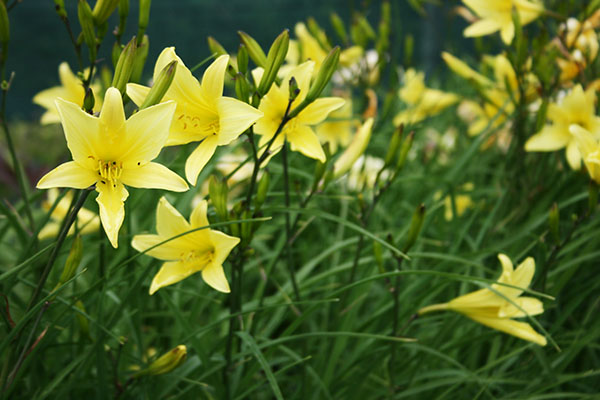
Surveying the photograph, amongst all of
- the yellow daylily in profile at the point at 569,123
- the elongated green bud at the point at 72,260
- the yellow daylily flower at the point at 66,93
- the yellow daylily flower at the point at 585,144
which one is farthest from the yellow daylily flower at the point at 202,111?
the yellow daylily in profile at the point at 569,123

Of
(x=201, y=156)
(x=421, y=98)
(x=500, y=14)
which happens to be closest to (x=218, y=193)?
(x=201, y=156)

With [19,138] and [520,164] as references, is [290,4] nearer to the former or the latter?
[19,138]

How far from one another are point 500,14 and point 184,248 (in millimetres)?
1303

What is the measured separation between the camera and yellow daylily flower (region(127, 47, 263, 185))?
85cm

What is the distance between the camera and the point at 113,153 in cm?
83

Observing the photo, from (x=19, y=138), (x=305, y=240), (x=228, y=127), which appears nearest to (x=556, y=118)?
(x=305, y=240)

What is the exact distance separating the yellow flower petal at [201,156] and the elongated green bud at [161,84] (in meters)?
0.13

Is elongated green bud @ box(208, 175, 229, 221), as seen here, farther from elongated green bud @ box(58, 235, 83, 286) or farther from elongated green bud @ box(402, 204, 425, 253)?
elongated green bud @ box(402, 204, 425, 253)

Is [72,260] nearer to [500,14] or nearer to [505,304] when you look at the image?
[505,304]

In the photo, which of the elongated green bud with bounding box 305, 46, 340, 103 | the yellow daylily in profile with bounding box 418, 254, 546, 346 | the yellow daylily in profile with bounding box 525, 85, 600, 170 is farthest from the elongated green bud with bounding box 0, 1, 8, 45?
the yellow daylily in profile with bounding box 525, 85, 600, 170

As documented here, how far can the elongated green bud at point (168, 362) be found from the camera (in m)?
0.98

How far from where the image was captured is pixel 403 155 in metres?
1.15

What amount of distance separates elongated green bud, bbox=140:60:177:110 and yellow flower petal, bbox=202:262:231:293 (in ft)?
1.02

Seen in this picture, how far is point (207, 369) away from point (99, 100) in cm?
82
